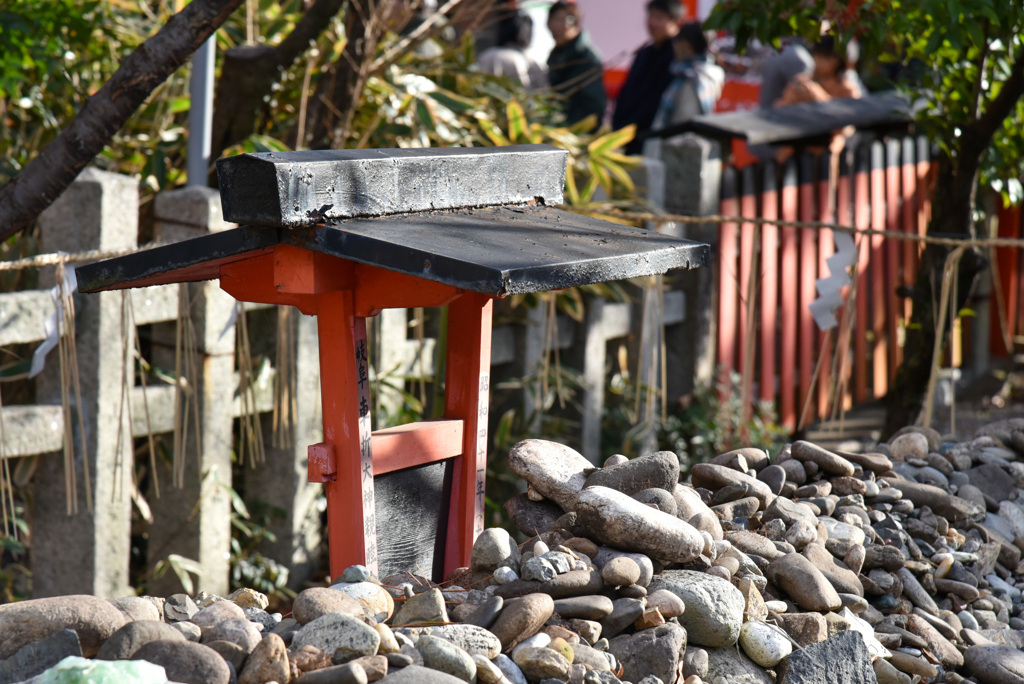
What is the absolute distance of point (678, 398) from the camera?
5191 millimetres

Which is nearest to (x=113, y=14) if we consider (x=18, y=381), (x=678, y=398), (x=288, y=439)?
(x=18, y=381)

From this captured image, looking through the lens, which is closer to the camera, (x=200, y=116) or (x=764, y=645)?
(x=764, y=645)

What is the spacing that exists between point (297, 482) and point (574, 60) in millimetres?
3501

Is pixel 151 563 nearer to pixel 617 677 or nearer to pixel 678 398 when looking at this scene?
pixel 617 677

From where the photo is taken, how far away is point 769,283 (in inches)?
206

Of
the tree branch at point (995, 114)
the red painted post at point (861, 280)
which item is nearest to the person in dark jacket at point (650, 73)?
the red painted post at point (861, 280)

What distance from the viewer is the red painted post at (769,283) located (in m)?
5.16

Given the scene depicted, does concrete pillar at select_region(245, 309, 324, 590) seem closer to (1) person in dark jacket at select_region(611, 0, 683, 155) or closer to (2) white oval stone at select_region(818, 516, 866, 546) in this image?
(2) white oval stone at select_region(818, 516, 866, 546)

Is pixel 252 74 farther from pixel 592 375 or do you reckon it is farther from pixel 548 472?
pixel 548 472

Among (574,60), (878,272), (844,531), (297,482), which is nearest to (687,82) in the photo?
(574,60)

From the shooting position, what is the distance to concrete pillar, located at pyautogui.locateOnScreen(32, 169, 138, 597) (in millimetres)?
3109

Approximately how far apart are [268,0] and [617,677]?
3.73 m

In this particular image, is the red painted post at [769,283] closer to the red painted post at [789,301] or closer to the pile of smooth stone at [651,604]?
the red painted post at [789,301]

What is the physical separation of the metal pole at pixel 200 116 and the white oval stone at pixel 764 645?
2459 millimetres
